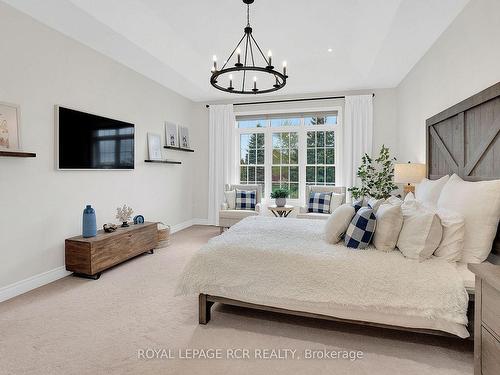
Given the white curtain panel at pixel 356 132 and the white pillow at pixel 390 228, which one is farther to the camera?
the white curtain panel at pixel 356 132

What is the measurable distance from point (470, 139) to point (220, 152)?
4.32 meters

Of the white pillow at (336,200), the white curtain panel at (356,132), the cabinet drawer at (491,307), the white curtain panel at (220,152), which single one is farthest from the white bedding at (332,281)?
the white curtain panel at (220,152)

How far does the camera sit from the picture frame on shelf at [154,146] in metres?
4.59

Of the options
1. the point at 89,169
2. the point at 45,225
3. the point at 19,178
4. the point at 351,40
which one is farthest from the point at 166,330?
the point at 351,40

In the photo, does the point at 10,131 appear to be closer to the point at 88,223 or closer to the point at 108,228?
the point at 88,223

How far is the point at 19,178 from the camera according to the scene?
8.84ft

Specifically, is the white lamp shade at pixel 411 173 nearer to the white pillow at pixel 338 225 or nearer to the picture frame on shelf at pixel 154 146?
the white pillow at pixel 338 225

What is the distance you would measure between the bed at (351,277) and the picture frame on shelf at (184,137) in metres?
3.49

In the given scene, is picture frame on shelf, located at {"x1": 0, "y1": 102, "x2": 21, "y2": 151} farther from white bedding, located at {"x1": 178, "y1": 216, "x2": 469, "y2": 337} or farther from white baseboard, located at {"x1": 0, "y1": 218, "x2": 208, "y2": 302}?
white bedding, located at {"x1": 178, "y1": 216, "x2": 469, "y2": 337}

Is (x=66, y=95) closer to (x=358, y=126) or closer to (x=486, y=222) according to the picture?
(x=486, y=222)

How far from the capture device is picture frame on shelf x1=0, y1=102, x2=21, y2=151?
2531 mm

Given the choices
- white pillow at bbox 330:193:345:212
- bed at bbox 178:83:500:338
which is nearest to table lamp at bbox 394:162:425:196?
bed at bbox 178:83:500:338

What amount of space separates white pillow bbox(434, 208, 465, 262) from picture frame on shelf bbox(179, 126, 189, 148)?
4709 mm

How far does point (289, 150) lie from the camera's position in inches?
227
